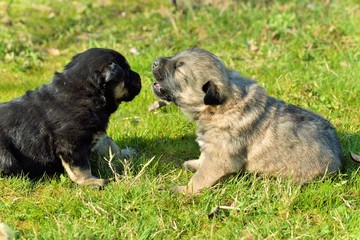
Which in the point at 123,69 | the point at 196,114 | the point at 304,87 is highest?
Result: the point at 123,69

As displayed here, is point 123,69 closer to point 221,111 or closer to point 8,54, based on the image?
point 221,111

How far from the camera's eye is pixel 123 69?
5.66 metres

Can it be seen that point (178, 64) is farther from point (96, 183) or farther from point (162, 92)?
point (96, 183)

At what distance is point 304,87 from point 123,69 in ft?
9.45

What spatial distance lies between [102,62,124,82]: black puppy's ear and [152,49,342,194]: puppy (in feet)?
1.24

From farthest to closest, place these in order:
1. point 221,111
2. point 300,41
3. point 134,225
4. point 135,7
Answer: point 135,7 < point 300,41 < point 221,111 < point 134,225

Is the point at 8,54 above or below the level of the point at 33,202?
above

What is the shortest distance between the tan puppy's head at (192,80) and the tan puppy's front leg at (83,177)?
1.05m

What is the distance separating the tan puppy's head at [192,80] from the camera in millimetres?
5246

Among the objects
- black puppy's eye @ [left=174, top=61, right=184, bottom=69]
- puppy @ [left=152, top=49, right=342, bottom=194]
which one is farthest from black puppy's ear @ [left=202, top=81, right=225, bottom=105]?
black puppy's eye @ [left=174, top=61, right=184, bottom=69]

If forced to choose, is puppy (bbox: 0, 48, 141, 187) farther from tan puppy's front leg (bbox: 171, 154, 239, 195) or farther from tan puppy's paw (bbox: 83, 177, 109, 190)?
tan puppy's front leg (bbox: 171, 154, 239, 195)

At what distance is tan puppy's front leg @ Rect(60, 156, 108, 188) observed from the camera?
17.2 feet

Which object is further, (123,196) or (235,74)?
(235,74)

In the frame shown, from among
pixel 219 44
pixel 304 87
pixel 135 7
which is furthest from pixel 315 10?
pixel 135 7
